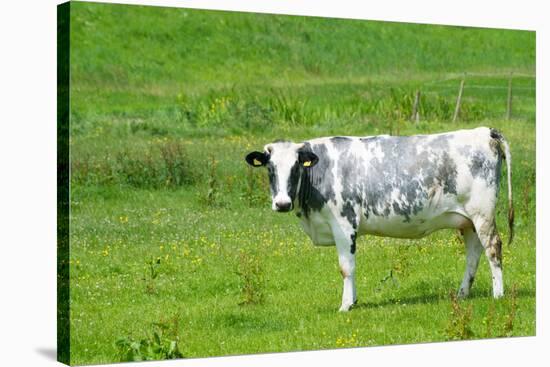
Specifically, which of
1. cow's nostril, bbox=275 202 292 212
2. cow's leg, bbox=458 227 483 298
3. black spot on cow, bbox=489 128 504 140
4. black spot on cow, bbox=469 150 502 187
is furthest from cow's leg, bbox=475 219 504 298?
cow's nostril, bbox=275 202 292 212

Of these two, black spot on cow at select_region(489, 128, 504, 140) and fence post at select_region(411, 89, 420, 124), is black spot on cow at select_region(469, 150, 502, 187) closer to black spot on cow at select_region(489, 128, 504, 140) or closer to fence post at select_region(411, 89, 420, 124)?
black spot on cow at select_region(489, 128, 504, 140)

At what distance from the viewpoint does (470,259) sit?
1420 centimetres

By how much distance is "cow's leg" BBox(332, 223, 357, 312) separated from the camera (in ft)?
43.6

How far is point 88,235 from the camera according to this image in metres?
12.6

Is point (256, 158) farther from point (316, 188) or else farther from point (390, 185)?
point (390, 185)

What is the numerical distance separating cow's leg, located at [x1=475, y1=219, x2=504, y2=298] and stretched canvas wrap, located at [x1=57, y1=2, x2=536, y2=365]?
0.02 meters

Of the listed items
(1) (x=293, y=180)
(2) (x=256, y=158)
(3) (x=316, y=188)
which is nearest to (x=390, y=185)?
(3) (x=316, y=188)

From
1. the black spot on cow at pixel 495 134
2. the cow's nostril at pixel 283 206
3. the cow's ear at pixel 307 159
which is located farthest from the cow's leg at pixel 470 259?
the cow's nostril at pixel 283 206

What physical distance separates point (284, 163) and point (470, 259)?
274cm

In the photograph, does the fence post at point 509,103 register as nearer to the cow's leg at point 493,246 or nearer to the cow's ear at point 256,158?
the cow's leg at point 493,246

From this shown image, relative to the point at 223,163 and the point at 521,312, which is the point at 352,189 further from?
the point at 521,312

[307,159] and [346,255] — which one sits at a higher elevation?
[307,159]

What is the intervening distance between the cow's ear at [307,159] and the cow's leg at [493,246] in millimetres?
2144

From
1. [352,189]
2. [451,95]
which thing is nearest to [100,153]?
[352,189]
